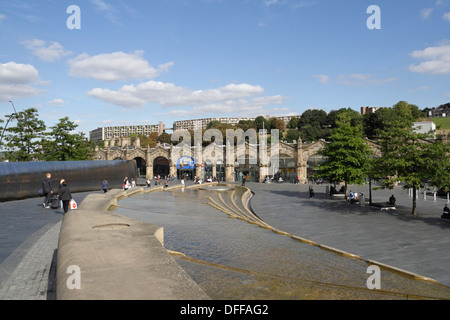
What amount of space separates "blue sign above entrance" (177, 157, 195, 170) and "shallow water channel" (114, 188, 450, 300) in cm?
4867

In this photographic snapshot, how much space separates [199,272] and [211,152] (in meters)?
52.6

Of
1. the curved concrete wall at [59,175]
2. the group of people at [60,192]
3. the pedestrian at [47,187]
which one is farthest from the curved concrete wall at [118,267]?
the curved concrete wall at [59,175]

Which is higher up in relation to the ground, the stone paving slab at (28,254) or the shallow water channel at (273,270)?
the stone paving slab at (28,254)

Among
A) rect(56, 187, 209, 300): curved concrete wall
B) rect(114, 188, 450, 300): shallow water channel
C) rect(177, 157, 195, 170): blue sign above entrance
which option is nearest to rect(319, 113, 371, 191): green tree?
rect(114, 188, 450, 300): shallow water channel

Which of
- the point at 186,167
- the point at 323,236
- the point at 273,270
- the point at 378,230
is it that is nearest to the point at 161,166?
the point at 186,167

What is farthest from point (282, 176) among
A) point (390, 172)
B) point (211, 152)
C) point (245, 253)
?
point (245, 253)

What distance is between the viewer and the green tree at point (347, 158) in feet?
90.7

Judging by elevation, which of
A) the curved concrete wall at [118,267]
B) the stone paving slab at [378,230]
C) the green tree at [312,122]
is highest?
the green tree at [312,122]

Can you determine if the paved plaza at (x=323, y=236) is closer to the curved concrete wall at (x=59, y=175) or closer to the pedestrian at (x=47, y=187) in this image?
the pedestrian at (x=47, y=187)

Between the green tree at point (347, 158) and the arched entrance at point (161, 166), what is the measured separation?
43.3 meters

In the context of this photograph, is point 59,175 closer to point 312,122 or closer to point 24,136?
point 24,136
